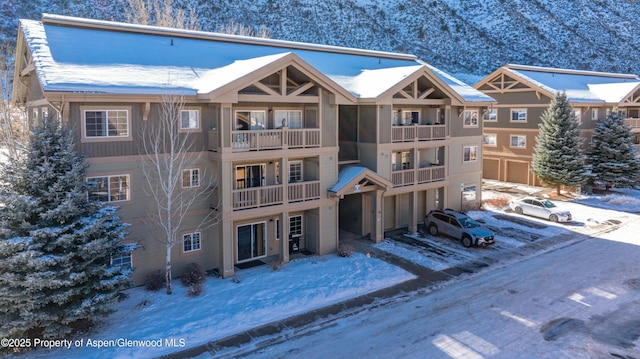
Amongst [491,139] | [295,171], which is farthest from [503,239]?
[491,139]

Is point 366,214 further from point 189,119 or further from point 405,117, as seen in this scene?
point 189,119

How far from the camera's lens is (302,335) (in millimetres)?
15461

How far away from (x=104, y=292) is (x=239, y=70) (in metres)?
10.7

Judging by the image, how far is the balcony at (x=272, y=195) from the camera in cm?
2034

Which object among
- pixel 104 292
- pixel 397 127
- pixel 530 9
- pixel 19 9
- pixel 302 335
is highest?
pixel 530 9

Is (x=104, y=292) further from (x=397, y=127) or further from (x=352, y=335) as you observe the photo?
(x=397, y=127)

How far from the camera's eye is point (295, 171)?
2373cm

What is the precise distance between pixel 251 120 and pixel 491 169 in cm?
3051

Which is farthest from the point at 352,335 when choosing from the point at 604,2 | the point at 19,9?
the point at 604,2

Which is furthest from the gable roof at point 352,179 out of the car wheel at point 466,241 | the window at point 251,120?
the car wheel at point 466,241

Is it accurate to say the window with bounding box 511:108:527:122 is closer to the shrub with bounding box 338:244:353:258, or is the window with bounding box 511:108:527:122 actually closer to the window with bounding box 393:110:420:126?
the window with bounding box 393:110:420:126

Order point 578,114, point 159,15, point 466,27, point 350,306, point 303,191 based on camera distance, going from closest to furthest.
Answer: point 350,306, point 303,191, point 578,114, point 159,15, point 466,27

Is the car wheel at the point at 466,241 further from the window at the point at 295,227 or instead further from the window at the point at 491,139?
the window at the point at 491,139

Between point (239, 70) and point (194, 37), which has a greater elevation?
point (194, 37)
